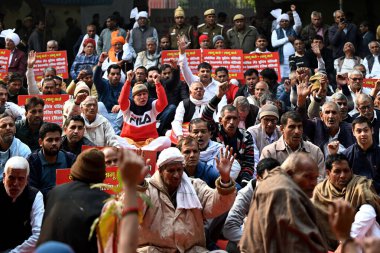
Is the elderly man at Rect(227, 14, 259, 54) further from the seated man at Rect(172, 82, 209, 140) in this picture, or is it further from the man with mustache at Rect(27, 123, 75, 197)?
the man with mustache at Rect(27, 123, 75, 197)

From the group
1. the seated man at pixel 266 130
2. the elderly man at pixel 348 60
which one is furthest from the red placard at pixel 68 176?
the elderly man at pixel 348 60

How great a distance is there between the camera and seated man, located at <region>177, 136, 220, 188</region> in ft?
35.3

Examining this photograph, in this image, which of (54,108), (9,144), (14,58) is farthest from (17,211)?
(14,58)

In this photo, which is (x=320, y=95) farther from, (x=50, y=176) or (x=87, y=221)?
(x=87, y=221)

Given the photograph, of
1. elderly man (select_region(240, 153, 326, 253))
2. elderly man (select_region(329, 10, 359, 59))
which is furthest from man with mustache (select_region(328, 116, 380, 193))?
elderly man (select_region(329, 10, 359, 59))

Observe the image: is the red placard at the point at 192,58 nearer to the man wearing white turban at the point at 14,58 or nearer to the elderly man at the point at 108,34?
the man wearing white turban at the point at 14,58

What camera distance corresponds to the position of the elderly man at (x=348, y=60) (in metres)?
18.3

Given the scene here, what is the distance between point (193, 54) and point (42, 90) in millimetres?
2657

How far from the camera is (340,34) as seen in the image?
64.5 ft

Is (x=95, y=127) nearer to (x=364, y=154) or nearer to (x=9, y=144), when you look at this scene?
(x=9, y=144)

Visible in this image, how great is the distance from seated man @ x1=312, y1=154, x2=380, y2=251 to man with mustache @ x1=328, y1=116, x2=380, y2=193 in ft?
4.12

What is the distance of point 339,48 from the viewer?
19672 millimetres

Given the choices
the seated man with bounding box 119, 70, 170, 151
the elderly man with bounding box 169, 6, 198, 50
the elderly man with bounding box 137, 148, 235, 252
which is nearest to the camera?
the elderly man with bounding box 137, 148, 235, 252

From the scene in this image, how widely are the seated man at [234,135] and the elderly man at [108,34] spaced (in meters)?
7.09
